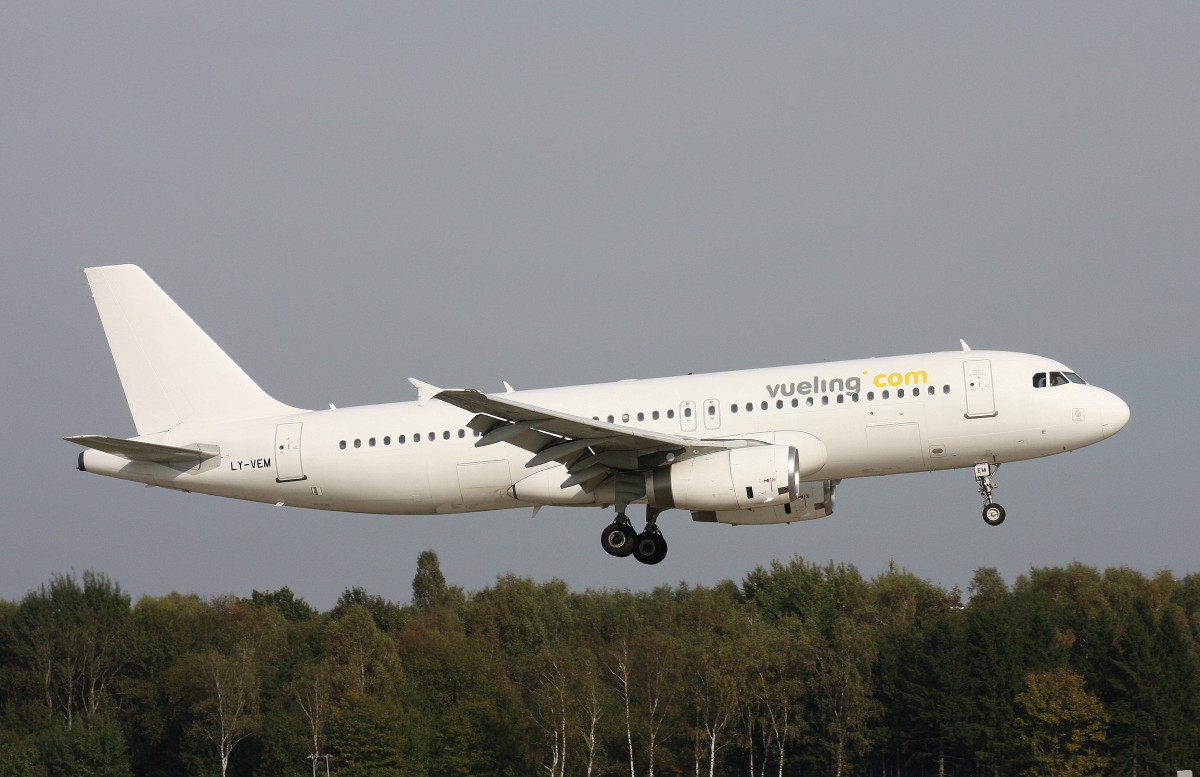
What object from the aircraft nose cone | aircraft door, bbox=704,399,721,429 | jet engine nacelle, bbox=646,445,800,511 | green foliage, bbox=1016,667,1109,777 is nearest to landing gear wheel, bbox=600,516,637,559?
jet engine nacelle, bbox=646,445,800,511

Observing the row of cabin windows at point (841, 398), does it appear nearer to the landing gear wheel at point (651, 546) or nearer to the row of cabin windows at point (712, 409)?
the row of cabin windows at point (712, 409)

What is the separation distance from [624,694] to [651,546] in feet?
173

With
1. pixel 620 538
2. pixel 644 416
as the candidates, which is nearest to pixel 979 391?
pixel 644 416

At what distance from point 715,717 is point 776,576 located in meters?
30.8

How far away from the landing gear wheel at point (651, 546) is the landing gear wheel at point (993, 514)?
817 centimetres

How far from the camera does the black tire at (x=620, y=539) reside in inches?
1629

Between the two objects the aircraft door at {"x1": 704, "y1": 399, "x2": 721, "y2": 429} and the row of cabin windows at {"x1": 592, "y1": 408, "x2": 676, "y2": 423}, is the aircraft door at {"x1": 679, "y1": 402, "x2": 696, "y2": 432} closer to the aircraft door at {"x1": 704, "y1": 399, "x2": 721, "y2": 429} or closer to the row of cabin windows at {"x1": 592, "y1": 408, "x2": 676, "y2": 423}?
the row of cabin windows at {"x1": 592, "y1": 408, "x2": 676, "y2": 423}

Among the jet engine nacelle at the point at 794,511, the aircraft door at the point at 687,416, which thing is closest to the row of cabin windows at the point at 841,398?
the aircraft door at the point at 687,416

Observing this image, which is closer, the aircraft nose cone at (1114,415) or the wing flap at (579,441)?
the wing flap at (579,441)

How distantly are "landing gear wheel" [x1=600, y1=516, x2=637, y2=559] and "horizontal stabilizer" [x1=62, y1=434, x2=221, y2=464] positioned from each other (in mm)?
10860

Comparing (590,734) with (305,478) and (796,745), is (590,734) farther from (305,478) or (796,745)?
(305,478)

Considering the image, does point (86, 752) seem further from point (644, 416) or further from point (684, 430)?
point (684, 430)

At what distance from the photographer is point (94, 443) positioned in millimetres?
40781

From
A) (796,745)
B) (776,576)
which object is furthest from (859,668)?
(776,576)
